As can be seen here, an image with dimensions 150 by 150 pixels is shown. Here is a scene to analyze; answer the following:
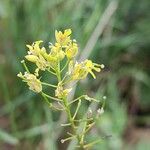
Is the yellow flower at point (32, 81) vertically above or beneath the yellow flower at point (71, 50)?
beneath

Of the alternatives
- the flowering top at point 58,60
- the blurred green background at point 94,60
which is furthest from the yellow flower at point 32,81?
the blurred green background at point 94,60

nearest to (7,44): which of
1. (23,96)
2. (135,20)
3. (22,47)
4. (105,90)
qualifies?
(22,47)

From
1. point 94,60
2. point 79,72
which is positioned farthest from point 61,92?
point 94,60

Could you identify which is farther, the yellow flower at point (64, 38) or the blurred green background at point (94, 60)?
the blurred green background at point (94, 60)

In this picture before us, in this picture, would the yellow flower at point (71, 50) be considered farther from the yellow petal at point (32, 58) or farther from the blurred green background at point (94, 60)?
the blurred green background at point (94, 60)

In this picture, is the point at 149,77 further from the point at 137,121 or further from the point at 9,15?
the point at 9,15

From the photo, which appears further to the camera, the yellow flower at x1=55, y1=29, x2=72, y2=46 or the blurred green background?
the blurred green background

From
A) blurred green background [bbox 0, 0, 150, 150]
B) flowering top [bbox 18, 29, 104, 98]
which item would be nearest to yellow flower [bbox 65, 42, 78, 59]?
flowering top [bbox 18, 29, 104, 98]

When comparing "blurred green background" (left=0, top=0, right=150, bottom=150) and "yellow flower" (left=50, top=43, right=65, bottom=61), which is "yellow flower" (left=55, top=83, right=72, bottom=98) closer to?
"yellow flower" (left=50, top=43, right=65, bottom=61)

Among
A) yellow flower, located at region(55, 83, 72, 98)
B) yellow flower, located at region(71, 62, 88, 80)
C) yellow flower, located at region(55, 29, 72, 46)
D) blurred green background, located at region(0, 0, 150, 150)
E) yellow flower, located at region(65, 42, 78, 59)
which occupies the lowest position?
yellow flower, located at region(55, 83, 72, 98)
